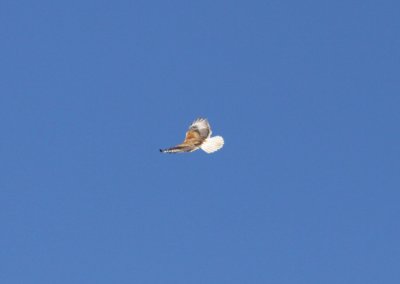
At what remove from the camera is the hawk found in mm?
47750

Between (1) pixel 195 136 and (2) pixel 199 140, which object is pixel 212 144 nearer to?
(2) pixel 199 140

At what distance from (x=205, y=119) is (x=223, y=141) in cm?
307

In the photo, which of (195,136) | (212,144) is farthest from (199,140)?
(212,144)

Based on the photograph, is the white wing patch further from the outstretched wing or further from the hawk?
the outstretched wing

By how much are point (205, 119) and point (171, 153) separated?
4440 mm

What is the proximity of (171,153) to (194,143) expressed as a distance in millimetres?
2150

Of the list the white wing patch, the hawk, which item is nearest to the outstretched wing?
the hawk

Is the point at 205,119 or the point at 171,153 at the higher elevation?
the point at 205,119

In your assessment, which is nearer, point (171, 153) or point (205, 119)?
point (171, 153)

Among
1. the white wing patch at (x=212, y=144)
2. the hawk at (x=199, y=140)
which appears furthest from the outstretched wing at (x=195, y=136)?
the white wing patch at (x=212, y=144)

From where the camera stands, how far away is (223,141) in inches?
1895

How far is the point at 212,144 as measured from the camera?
48.3 meters

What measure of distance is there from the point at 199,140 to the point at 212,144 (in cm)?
107

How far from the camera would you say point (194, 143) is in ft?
160
